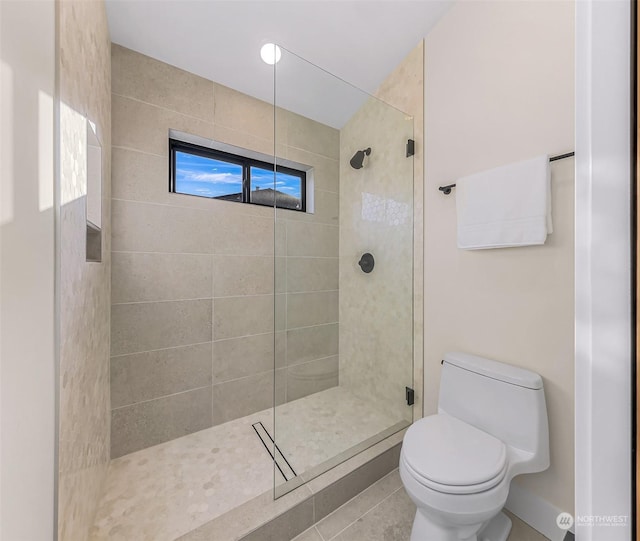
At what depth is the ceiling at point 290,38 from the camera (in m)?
1.48

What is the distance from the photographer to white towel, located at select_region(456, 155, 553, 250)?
3.94ft

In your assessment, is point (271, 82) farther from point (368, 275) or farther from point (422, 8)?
point (368, 275)

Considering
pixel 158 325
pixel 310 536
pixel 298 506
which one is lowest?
pixel 310 536

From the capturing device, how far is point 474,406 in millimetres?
1338

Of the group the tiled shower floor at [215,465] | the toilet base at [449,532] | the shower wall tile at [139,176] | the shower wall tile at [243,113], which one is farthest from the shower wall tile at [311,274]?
the toilet base at [449,532]

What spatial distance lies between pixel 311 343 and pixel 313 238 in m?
0.67

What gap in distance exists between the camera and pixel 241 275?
201 cm

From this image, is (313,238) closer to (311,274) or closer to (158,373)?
(311,274)

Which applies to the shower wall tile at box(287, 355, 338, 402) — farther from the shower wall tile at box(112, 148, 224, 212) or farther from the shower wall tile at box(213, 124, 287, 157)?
the shower wall tile at box(213, 124, 287, 157)

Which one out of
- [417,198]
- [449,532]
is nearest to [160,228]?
[417,198]

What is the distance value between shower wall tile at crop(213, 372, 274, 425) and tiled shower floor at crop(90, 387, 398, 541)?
6 cm

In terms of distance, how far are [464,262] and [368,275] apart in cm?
63

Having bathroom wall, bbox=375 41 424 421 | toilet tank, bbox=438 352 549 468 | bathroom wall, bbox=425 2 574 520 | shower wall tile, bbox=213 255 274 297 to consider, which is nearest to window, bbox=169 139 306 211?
shower wall tile, bbox=213 255 274 297

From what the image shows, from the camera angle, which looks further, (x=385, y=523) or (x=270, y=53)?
(x=270, y=53)
